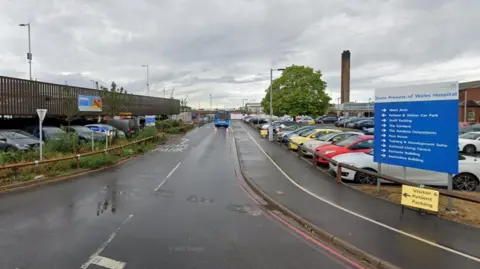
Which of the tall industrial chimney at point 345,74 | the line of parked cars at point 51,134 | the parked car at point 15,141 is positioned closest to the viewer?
the parked car at point 15,141

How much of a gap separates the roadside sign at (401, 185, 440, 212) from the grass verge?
422 mm

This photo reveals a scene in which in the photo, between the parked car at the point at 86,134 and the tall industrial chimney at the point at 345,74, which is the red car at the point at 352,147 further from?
the tall industrial chimney at the point at 345,74

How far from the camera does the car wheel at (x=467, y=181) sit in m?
10.6

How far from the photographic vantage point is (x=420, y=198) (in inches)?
302

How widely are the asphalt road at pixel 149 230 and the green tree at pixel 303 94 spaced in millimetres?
29913

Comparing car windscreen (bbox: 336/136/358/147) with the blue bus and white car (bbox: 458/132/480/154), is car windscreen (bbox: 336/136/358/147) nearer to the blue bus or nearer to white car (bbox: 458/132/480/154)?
white car (bbox: 458/132/480/154)

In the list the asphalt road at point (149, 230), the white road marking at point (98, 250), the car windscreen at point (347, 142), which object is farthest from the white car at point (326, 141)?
the white road marking at point (98, 250)

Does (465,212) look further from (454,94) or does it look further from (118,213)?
(118,213)

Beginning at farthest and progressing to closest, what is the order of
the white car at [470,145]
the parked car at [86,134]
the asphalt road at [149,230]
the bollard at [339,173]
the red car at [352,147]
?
1. the white car at [470,145]
2. the parked car at [86,134]
3. the red car at [352,147]
4. the bollard at [339,173]
5. the asphalt road at [149,230]

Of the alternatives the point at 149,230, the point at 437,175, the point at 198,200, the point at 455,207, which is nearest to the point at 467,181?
the point at 437,175

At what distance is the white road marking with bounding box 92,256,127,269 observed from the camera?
4.91 metres

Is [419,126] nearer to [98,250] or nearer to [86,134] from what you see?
[98,250]

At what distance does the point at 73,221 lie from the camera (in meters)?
7.08

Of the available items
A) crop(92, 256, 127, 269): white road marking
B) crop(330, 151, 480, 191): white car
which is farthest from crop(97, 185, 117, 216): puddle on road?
crop(330, 151, 480, 191): white car
